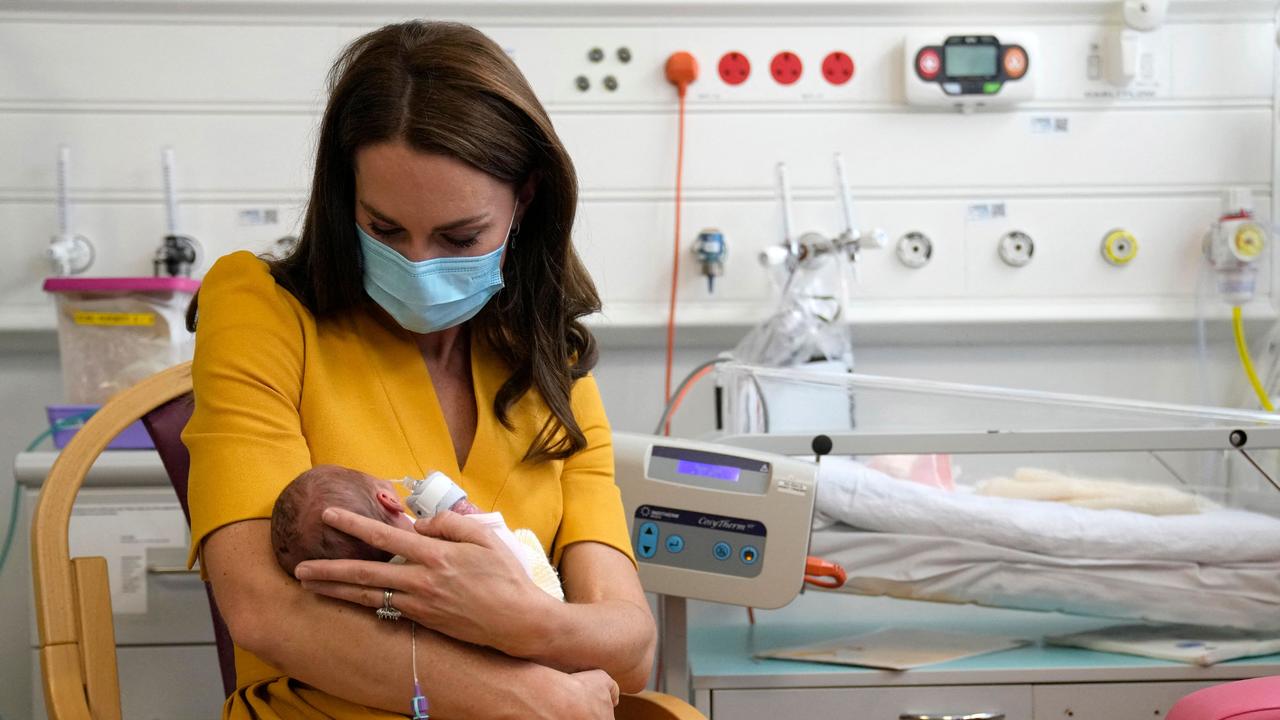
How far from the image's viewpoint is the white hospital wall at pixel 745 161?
247 cm

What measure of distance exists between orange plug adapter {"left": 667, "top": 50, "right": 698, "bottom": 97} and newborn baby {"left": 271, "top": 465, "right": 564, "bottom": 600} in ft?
4.93

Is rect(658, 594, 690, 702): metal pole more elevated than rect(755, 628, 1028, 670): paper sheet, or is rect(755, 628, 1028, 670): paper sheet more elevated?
rect(658, 594, 690, 702): metal pole

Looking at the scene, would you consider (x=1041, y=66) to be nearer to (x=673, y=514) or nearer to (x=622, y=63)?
(x=622, y=63)

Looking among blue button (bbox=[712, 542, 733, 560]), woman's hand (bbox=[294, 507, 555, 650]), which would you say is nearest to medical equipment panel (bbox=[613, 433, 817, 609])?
blue button (bbox=[712, 542, 733, 560])

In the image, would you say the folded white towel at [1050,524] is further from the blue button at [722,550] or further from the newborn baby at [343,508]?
the newborn baby at [343,508]

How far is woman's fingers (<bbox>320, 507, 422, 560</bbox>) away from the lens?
110 centimetres

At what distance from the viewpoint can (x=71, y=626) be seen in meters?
1.33

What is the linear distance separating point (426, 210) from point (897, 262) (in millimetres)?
1538

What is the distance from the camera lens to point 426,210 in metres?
1.26

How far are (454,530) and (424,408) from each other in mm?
264

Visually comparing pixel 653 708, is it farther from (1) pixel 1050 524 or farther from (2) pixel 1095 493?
(2) pixel 1095 493

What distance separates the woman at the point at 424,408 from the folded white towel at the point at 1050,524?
0.51 metres

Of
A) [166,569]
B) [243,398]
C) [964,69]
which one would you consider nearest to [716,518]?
[243,398]

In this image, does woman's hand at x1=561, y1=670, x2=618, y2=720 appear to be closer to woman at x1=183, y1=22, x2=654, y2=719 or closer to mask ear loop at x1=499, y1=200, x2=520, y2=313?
woman at x1=183, y1=22, x2=654, y2=719
